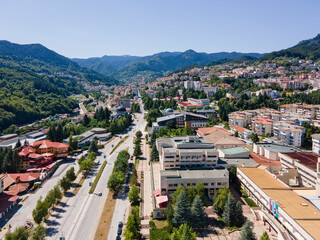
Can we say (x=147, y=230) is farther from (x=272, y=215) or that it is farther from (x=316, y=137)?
(x=316, y=137)

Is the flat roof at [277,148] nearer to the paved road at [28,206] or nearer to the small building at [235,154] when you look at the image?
the small building at [235,154]

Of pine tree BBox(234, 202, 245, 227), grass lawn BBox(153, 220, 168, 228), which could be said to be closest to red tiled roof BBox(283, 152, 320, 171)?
pine tree BBox(234, 202, 245, 227)

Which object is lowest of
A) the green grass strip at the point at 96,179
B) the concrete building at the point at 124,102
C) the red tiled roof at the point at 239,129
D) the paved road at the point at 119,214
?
the paved road at the point at 119,214

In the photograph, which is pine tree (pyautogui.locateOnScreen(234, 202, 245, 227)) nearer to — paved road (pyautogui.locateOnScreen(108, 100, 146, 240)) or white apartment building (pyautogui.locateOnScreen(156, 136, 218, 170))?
white apartment building (pyautogui.locateOnScreen(156, 136, 218, 170))

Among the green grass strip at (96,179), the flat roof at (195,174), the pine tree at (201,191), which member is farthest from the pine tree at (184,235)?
the green grass strip at (96,179)

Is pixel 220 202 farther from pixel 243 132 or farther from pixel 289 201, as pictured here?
pixel 243 132

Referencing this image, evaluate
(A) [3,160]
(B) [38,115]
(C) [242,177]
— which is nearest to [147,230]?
(C) [242,177]

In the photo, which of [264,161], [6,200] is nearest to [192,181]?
[264,161]

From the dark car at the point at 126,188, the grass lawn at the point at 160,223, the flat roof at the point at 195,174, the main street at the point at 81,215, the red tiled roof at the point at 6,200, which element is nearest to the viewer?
the main street at the point at 81,215
